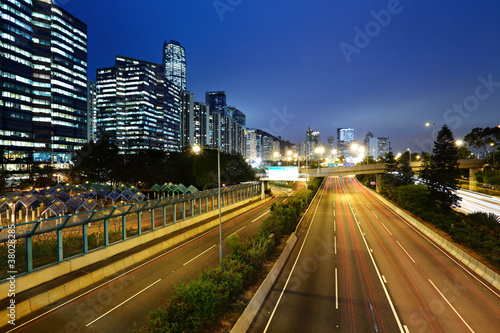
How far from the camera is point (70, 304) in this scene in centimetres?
1275

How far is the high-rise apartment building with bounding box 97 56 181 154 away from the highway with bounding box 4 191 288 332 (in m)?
155

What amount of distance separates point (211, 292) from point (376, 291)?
9.97m

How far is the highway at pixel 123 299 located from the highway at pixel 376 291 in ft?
18.8

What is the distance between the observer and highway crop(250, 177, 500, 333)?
11.6 metres

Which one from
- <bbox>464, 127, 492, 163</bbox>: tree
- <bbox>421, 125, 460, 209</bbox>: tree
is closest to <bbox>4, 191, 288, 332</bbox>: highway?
<bbox>421, 125, 460, 209</bbox>: tree

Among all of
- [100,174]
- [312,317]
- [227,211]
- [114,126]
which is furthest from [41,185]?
[114,126]

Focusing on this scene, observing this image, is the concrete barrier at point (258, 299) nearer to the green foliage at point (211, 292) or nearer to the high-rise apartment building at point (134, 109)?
the green foliage at point (211, 292)

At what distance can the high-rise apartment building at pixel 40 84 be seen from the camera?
9094 centimetres

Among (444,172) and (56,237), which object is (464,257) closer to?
(444,172)

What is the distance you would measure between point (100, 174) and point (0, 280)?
2073 inches

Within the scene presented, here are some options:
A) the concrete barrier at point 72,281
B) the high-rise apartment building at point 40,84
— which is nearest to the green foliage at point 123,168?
the concrete barrier at point 72,281

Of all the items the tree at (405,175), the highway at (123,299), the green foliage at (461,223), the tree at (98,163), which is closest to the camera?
the highway at (123,299)

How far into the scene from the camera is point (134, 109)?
16688 cm

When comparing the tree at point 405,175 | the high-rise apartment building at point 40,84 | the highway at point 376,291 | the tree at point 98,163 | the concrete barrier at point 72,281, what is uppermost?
the high-rise apartment building at point 40,84
